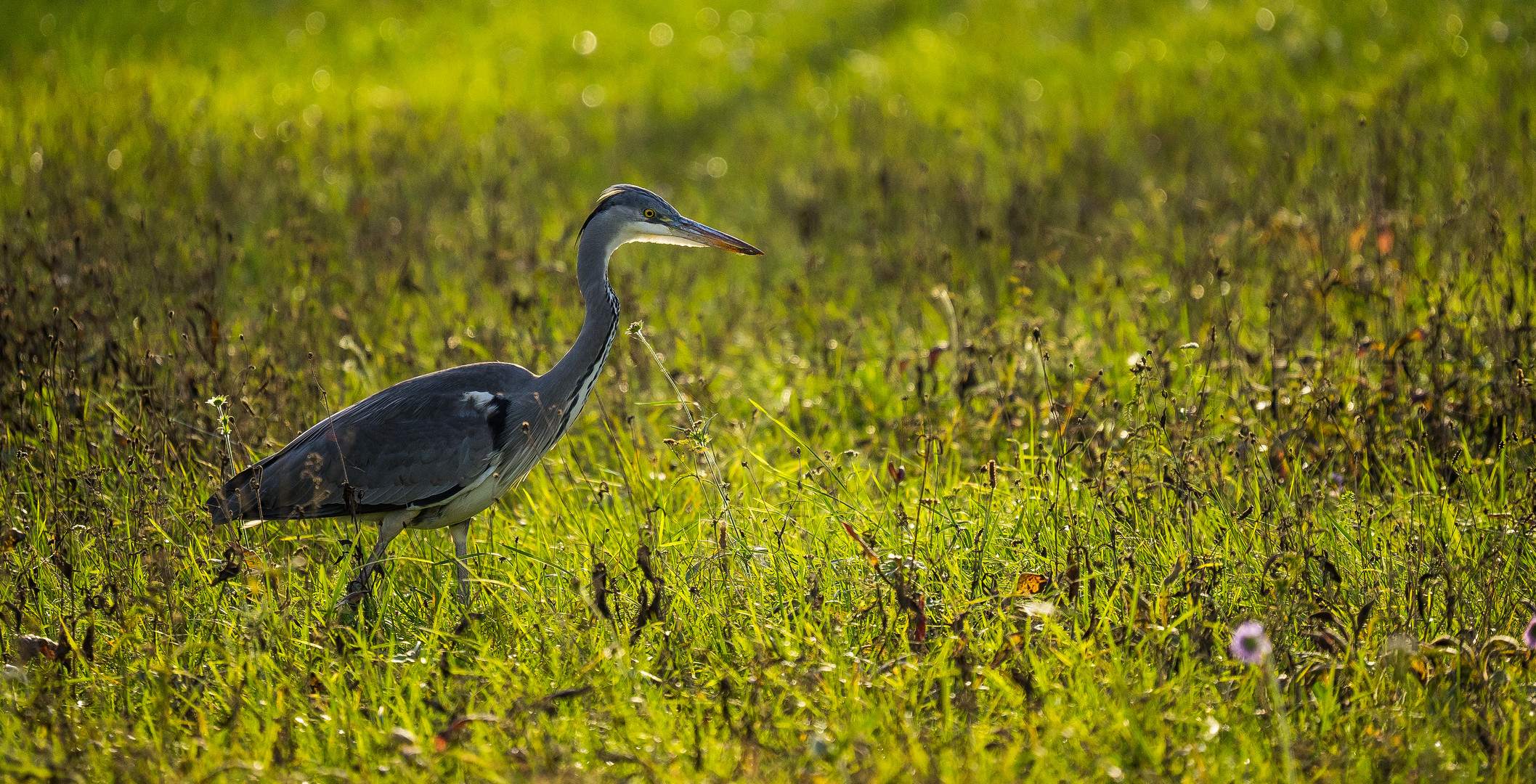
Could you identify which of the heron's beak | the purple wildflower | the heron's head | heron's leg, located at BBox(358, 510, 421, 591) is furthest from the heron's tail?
the purple wildflower

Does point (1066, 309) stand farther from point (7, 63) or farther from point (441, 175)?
point (7, 63)

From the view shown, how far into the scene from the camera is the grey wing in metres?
4.02

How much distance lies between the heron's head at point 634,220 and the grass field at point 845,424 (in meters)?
0.75

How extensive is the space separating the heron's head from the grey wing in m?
0.71

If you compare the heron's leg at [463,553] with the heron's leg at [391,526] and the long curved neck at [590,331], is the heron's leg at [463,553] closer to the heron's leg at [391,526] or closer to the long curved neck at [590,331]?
the heron's leg at [391,526]

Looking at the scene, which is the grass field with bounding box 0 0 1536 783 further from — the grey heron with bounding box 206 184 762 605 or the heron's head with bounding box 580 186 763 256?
the heron's head with bounding box 580 186 763 256

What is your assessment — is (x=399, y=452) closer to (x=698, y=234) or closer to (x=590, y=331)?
(x=590, y=331)

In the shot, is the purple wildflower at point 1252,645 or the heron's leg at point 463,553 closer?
the purple wildflower at point 1252,645

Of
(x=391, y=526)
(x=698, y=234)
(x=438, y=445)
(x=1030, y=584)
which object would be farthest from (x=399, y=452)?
(x=1030, y=584)

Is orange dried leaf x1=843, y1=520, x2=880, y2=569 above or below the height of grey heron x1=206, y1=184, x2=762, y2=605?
below

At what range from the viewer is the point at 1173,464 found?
3.58 metres

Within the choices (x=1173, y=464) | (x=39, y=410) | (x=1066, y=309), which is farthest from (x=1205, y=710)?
(x=39, y=410)

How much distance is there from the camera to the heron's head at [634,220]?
175 inches

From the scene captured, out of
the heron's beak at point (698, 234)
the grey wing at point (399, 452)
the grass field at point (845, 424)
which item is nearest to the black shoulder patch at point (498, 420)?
the grey wing at point (399, 452)
